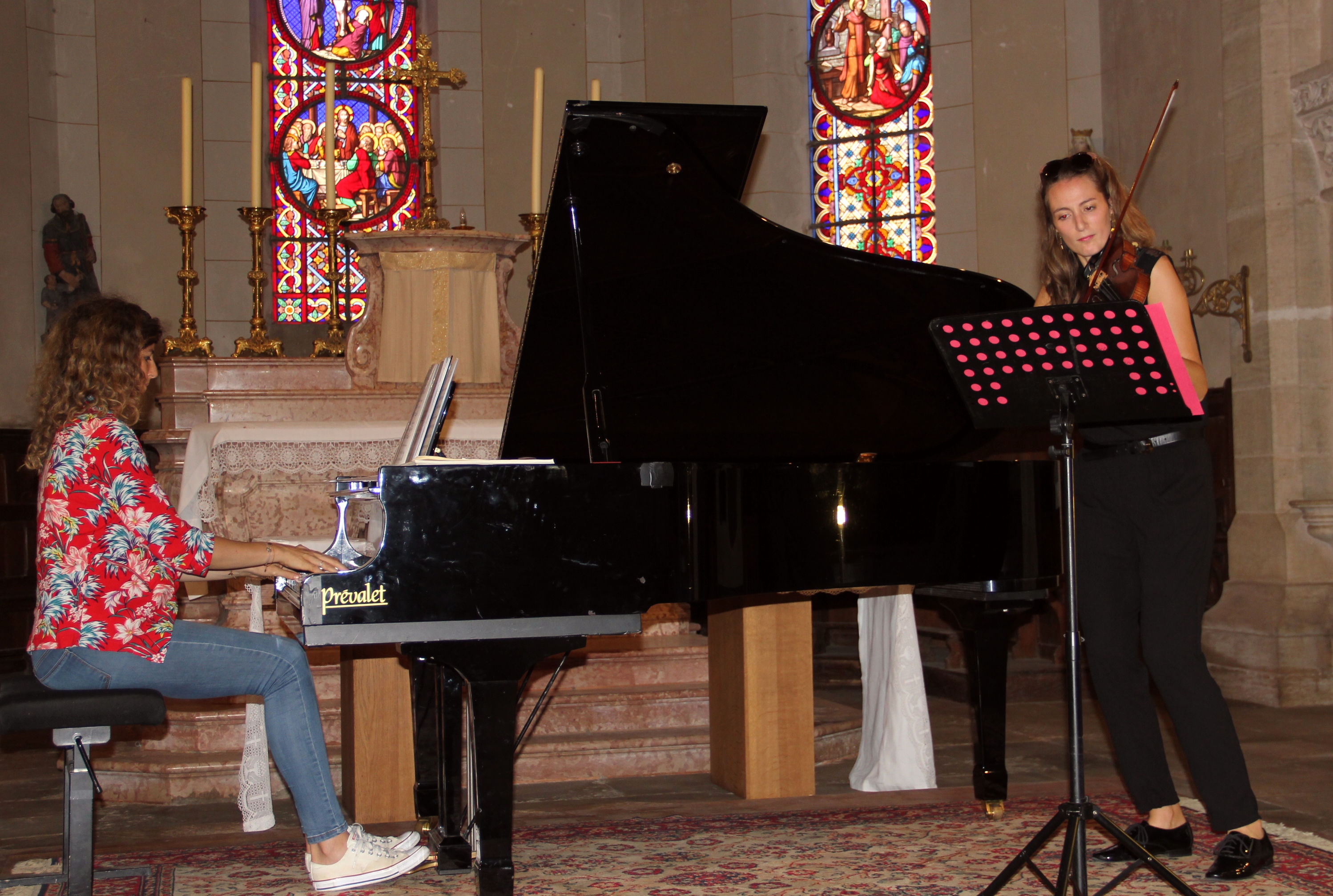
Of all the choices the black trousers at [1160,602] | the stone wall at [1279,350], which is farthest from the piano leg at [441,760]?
the stone wall at [1279,350]

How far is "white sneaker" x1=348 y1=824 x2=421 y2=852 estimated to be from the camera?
2994 millimetres

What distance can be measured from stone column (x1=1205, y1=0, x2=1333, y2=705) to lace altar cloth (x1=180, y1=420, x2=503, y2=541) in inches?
152

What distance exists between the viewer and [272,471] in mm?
4395

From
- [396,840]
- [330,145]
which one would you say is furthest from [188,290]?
[396,840]

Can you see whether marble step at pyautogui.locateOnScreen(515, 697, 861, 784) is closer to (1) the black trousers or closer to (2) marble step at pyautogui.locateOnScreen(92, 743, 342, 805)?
(2) marble step at pyautogui.locateOnScreen(92, 743, 342, 805)

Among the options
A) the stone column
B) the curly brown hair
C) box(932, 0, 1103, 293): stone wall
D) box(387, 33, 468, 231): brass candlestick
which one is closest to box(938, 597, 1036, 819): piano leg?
the curly brown hair

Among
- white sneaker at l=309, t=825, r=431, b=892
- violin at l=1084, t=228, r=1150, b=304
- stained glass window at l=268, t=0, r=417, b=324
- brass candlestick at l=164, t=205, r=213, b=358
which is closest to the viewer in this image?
violin at l=1084, t=228, r=1150, b=304

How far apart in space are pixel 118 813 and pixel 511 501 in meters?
2.30

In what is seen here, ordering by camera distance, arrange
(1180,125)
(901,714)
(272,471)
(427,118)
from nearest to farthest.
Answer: (901,714) → (272,471) → (427,118) → (1180,125)

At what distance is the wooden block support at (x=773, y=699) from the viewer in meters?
4.05

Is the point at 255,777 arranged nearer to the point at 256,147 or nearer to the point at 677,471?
the point at 677,471

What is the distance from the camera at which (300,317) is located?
830 cm

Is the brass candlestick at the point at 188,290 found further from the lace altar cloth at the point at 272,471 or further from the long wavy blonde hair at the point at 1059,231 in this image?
the long wavy blonde hair at the point at 1059,231

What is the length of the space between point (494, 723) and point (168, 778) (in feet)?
A: 6.85
